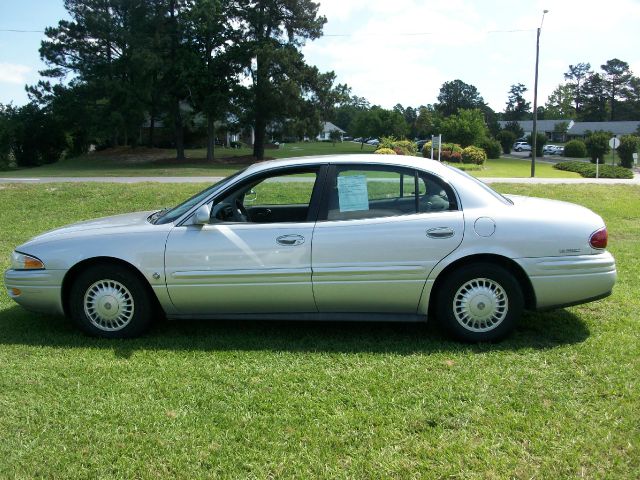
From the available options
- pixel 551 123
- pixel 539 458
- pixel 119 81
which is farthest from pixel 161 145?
pixel 551 123

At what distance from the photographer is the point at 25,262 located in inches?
188

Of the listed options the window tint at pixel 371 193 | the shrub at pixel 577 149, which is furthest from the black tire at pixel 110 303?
the shrub at pixel 577 149

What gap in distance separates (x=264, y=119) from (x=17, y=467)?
129ft

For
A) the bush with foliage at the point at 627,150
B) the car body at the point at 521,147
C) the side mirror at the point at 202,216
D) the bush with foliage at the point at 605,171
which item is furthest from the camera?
the car body at the point at 521,147

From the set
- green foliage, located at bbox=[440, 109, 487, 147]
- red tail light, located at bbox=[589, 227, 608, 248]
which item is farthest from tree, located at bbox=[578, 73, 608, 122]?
red tail light, located at bbox=[589, 227, 608, 248]

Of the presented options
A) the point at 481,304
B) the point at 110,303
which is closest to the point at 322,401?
the point at 481,304

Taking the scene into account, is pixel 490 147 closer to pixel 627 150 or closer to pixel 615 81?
pixel 627 150

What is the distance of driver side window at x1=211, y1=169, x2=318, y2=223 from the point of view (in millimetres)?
4750

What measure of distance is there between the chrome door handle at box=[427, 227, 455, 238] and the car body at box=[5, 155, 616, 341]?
0.02 m

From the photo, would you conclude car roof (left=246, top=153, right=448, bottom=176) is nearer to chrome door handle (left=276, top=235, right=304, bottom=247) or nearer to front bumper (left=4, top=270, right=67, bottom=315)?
chrome door handle (left=276, top=235, right=304, bottom=247)

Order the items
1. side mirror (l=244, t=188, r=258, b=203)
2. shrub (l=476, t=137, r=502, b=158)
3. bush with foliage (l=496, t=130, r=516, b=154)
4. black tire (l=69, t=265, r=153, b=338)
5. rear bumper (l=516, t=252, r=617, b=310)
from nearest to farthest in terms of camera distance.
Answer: rear bumper (l=516, t=252, r=617, b=310) → black tire (l=69, t=265, r=153, b=338) → side mirror (l=244, t=188, r=258, b=203) → shrub (l=476, t=137, r=502, b=158) → bush with foliage (l=496, t=130, r=516, b=154)

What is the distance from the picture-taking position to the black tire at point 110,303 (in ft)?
15.2

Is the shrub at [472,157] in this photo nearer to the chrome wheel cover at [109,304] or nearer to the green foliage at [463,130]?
the green foliage at [463,130]

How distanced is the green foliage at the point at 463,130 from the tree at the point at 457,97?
73159 millimetres
